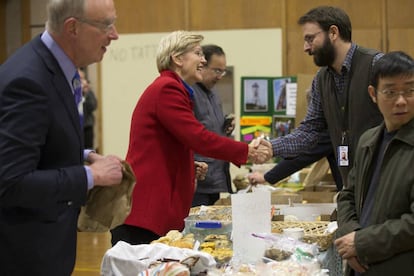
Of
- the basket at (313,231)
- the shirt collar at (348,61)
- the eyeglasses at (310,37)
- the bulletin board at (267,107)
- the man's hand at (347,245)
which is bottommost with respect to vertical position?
the basket at (313,231)

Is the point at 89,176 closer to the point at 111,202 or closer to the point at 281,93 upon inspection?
the point at 111,202

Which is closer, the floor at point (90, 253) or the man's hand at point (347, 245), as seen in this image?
the man's hand at point (347, 245)

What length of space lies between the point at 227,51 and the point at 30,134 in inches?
211

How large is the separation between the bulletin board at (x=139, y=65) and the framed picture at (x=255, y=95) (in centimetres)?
85

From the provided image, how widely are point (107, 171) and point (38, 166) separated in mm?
185

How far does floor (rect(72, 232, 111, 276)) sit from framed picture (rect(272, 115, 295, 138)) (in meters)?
1.79

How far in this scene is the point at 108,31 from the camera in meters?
1.86

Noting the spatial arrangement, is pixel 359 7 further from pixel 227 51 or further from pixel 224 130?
pixel 224 130

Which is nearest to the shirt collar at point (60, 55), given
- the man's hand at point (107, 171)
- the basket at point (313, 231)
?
the man's hand at point (107, 171)

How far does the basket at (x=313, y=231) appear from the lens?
246cm

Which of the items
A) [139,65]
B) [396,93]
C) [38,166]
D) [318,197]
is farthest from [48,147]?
[139,65]

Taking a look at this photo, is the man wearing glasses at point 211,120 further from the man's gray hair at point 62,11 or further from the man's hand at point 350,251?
the man's gray hair at point 62,11

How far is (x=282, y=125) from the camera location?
5.72 meters

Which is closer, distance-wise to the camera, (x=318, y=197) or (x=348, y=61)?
(x=348, y=61)
